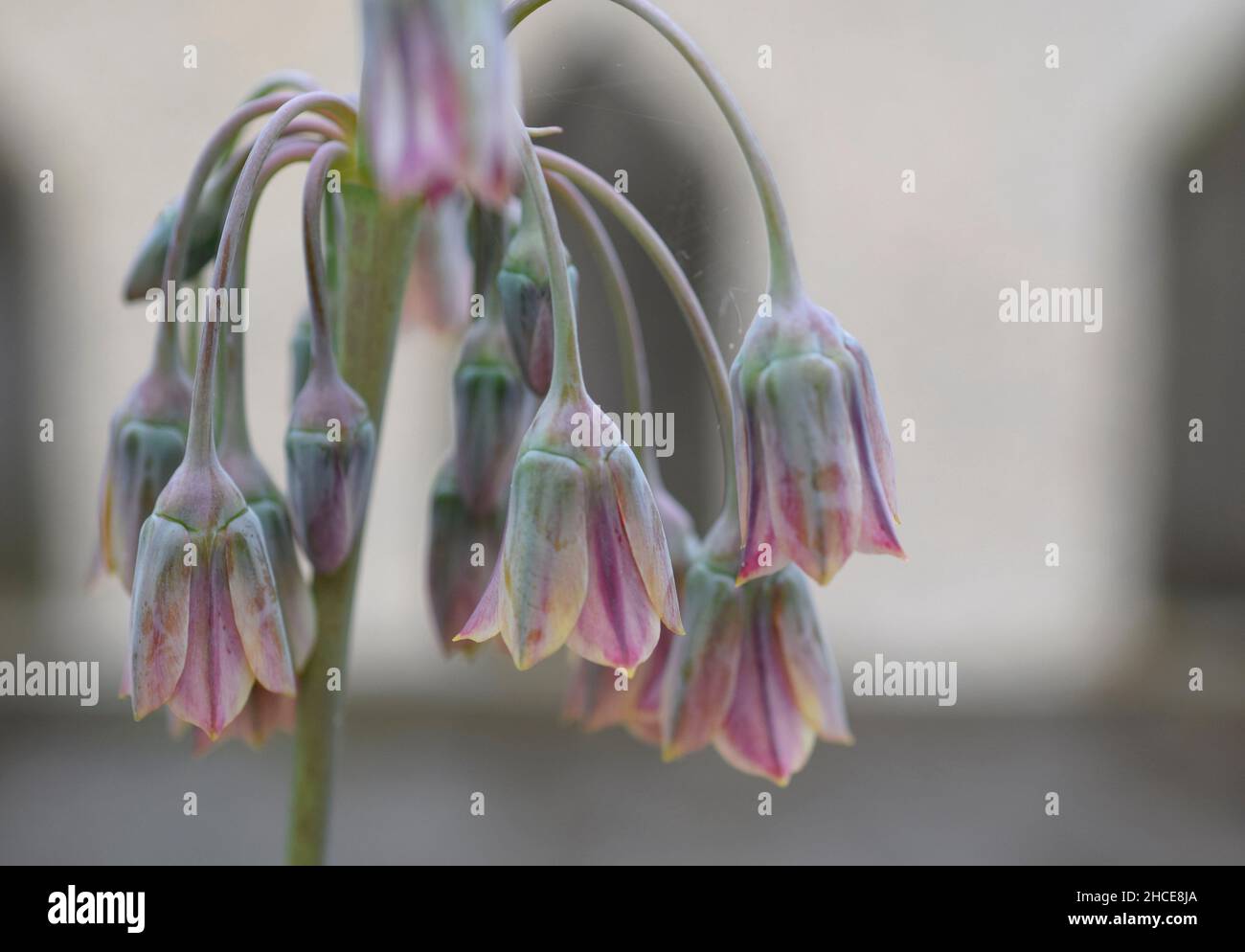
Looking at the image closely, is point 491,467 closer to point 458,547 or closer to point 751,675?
point 458,547

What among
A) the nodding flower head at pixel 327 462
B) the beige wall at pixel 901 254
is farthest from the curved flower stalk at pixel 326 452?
the beige wall at pixel 901 254

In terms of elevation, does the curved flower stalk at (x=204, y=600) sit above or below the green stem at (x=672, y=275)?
below

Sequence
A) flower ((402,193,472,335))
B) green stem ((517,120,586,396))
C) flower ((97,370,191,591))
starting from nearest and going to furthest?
green stem ((517,120,586,396)) < flower ((97,370,191,591)) < flower ((402,193,472,335))

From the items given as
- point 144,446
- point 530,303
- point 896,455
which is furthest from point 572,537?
point 896,455

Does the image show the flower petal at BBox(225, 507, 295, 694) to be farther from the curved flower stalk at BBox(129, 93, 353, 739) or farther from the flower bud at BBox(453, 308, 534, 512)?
the flower bud at BBox(453, 308, 534, 512)

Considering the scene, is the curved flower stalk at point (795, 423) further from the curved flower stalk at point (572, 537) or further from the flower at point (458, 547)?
the flower at point (458, 547)

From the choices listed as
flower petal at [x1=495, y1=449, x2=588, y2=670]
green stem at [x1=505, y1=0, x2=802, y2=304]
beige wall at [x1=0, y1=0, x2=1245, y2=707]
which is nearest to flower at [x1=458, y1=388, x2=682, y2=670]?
flower petal at [x1=495, y1=449, x2=588, y2=670]
